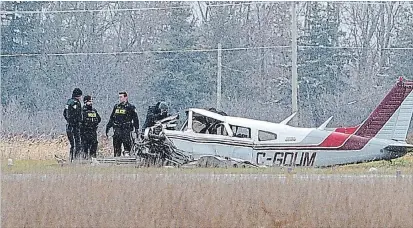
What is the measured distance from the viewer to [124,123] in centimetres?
1850

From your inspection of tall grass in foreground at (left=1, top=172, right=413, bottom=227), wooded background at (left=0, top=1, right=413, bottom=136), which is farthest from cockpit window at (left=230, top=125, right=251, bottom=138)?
tall grass in foreground at (left=1, top=172, right=413, bottom=227)

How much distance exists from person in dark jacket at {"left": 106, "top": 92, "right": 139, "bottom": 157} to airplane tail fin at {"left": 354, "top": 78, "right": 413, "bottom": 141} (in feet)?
14.7

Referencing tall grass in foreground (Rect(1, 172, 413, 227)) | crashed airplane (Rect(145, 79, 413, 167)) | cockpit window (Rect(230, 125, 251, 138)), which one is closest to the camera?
tall grass in foreground (Rect(1, 172, 413, 227))

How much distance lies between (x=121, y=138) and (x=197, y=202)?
8.89 meters

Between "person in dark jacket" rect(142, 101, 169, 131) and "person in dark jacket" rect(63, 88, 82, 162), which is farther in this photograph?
"person in dark jacket" rect(142, 101, 169, 131)

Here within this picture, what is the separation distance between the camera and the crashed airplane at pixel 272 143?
59.6 feet

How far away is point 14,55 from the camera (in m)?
25.6

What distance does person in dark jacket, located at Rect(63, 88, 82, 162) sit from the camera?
17.8 metres

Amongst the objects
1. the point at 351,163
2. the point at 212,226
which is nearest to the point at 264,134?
the point at 351,163

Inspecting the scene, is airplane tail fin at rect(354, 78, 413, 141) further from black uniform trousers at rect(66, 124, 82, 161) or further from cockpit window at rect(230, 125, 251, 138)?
black uniform trousers at rect(66, 124, 82, 161)

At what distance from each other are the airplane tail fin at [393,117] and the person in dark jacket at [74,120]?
18.2 ft

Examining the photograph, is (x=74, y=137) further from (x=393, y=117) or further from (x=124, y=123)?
(x=393, y=117)

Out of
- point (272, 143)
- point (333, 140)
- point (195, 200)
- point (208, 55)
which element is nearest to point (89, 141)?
point (272, 143)

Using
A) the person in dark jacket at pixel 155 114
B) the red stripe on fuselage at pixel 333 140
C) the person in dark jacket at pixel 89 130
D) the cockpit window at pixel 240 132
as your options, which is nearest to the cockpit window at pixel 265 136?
the cockpit window at pixel 240 132
